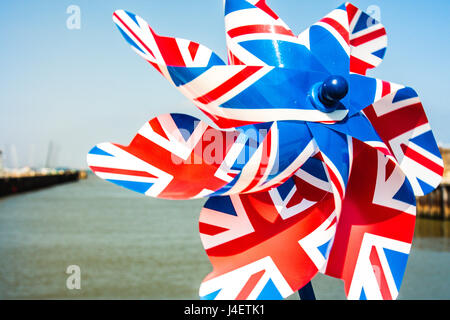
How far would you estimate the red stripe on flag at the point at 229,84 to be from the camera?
1941 mm

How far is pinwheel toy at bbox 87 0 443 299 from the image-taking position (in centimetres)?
195

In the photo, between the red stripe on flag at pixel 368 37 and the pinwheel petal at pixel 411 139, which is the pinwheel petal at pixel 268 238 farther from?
the red stripe on flag at pixel 368 37

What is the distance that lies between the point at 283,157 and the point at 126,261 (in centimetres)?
1407

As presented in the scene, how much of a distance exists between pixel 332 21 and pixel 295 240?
121 centimetres

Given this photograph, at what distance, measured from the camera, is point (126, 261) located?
1505 cm

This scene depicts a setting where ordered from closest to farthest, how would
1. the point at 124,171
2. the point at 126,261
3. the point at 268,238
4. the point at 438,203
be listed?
the point at 124,171 < the point at 268,238 < the point at 126,261 < the point at 438,203

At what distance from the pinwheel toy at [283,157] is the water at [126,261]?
920cm

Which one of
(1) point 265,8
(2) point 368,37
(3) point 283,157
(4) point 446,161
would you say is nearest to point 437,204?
(4) point 446,161

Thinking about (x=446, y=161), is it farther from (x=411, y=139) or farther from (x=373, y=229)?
(x=373, y=229)

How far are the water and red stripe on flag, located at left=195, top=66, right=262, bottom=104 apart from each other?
31.9 ft

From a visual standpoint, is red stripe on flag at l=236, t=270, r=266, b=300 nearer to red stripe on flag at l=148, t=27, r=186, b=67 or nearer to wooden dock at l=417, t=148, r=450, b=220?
red stripe on flag at l=148, t=27, r=186, b=67

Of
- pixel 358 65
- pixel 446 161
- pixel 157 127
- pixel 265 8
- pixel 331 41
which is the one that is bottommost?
pixel 446 161

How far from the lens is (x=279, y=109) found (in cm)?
A: 203

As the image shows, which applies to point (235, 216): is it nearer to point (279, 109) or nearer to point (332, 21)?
point (279, 109)
